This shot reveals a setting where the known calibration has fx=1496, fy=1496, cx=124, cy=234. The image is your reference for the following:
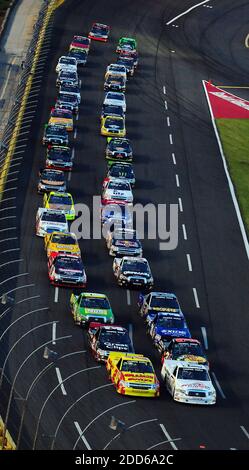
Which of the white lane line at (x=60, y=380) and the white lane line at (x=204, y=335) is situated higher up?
the white lane line at (x=204, y=335)

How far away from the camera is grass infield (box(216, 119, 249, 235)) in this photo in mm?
92562

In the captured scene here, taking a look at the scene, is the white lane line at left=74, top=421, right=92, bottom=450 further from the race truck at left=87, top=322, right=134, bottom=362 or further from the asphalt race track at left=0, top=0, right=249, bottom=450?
the race truck at left=87, top=322, right=134, bottom=362

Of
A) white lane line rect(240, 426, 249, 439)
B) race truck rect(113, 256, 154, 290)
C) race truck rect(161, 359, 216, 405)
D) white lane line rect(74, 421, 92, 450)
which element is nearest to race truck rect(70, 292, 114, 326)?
race truck rect(113, 256, 154, 290)

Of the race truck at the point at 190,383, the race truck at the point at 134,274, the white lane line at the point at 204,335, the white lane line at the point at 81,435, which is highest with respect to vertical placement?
the race truck at the point at 134,274

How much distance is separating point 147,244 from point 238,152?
21683 millimetres

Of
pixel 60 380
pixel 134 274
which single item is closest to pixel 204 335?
pixel 134 274

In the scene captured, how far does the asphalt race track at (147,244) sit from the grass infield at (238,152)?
3.04ft

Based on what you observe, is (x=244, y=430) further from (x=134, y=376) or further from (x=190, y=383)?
(x=134, y=376)

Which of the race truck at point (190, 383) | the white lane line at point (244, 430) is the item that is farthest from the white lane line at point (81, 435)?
the white lane line at point (244, 430)

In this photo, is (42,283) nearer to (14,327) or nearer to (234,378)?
(14,327)

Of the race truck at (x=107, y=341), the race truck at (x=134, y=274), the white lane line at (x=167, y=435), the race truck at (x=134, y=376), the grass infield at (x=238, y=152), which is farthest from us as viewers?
the grass infield at (x=238, y=152)

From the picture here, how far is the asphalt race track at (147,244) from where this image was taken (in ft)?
193

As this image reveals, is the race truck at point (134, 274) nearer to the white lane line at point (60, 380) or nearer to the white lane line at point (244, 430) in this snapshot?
the white lane line at point (60, 380)

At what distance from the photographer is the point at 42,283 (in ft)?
242
